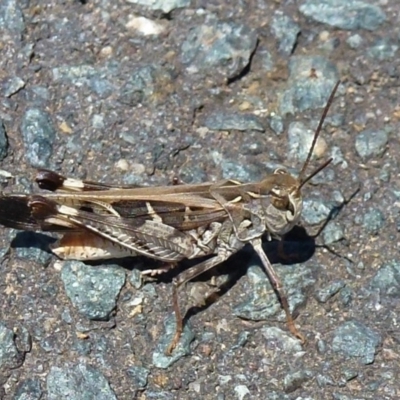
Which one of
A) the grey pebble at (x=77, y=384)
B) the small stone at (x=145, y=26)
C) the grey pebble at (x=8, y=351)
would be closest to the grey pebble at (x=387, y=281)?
the grey pebble at (x=77, y=384)

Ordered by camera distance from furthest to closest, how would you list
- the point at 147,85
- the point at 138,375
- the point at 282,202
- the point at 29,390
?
the point at 147,85, the point at 282,202, the point at 138,375, the point at 29,390

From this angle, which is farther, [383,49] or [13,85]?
[383,49]

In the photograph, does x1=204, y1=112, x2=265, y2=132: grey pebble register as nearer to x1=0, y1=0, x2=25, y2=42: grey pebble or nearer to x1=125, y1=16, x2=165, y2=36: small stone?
x1=125, y1=16, x2=165, y2=36: small stone

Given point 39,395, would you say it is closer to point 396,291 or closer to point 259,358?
point 259,358

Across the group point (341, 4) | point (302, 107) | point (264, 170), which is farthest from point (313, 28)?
point (264, 170)

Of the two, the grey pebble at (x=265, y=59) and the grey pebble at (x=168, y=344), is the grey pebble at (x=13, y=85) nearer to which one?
the grey pebble at (x=265, y=59)

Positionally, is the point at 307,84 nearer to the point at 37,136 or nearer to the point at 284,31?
the point at 284,31

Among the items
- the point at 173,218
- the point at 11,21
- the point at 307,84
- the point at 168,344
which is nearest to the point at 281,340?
the point at 168,344
